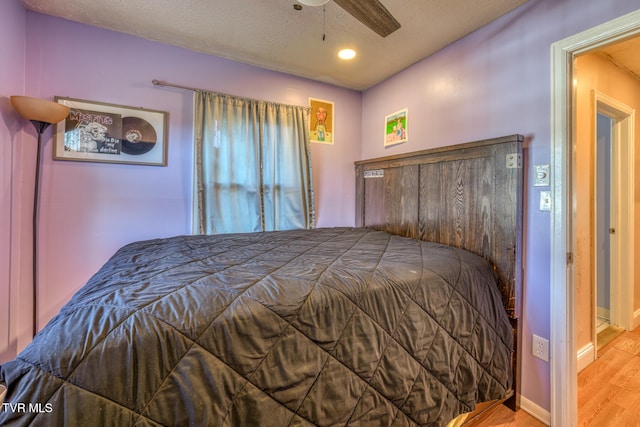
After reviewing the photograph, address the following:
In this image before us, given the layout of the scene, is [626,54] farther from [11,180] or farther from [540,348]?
[11,180]

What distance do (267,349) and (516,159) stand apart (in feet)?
5.59

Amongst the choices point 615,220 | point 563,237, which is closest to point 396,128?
point 563,237

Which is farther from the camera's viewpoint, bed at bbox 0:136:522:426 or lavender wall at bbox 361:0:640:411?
lavender wall at bbox 361:0:640:411

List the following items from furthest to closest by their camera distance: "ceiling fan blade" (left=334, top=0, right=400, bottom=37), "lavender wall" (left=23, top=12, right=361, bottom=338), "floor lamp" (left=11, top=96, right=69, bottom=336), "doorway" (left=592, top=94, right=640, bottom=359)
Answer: "doorway" (left=592, top=94, right=640, bottom=359) < "lavender wall" (left=23, top=12, right=361, bottom=338) < "floor lamp" (left=11, top=96, right=69, bottom=336) < "ceiling fan blade" (left=334, top=0, right=400, bottom=37)

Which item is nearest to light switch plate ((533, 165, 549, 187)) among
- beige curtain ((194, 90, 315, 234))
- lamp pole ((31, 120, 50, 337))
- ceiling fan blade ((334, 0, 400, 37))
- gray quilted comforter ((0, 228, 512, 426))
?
gray quilted comforter ((0, 228, 512, 426))

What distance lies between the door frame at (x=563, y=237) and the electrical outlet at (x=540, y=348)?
0.13 feet

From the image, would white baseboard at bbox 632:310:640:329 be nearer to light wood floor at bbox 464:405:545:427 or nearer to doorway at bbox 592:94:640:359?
doorway at bbox 592:94:640:359

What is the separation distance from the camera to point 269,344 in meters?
0.82

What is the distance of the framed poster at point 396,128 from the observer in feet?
8.39

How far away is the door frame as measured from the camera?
4.80 ft

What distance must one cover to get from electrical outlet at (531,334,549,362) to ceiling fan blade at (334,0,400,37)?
76.0 inches

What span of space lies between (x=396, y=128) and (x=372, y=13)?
1487mm

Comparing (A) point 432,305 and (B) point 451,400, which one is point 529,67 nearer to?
(A) point 432,305

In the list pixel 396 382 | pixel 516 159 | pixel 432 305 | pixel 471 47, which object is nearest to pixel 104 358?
pixel 396 382
